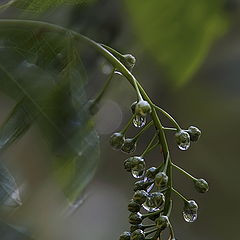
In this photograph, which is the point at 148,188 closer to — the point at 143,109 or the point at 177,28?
the point at 143,109

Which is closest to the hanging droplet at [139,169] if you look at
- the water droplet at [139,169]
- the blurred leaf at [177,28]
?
the water droplet at [139,169]

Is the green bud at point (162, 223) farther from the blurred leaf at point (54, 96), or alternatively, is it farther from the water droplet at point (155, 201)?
the blurred leaf at point (54, 96)

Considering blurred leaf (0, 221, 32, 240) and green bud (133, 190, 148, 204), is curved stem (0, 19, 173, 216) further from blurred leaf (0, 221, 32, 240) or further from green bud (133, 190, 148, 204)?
Answer: blurred leaf (0, 221, 32, 240)

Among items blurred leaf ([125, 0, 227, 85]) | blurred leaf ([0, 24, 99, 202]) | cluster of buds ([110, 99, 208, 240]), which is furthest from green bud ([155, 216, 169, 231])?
blurred leaf ([125, 0, 227, 85])

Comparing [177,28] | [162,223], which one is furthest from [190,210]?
[177,28]

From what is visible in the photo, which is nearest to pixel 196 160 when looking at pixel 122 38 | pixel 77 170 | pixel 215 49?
pixel 215 49
